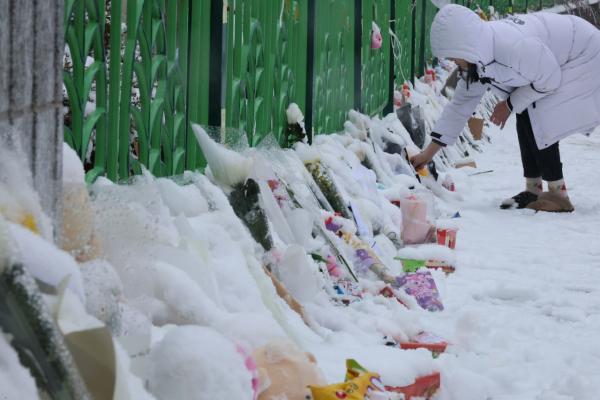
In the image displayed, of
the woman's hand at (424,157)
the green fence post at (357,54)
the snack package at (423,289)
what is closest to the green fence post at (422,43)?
the green fence post at (357,54)

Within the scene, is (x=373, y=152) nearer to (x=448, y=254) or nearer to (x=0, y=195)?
(x=448, y=254)

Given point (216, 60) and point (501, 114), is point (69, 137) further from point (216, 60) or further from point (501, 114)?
point (501, 114)

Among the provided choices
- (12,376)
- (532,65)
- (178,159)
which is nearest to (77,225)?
(12,376)

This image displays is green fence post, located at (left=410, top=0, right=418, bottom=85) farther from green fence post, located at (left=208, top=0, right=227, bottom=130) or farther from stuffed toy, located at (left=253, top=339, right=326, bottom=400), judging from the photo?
stuffed toy, located at (left=253, top=339, right=326, bottom=400)

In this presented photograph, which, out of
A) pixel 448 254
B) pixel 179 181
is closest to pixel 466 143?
pixel 448 254

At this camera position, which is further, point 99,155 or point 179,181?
point 179,181

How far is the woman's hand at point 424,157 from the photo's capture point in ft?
24.6

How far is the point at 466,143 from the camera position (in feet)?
35.6

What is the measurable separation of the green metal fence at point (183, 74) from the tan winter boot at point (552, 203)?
1647mm

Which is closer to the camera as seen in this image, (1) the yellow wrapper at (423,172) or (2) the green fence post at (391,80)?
(1) the yellow wrapper at (423,172)

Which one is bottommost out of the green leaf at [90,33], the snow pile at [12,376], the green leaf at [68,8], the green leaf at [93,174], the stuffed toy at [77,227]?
the green leaf at [93,174]

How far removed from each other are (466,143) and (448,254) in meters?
5.69

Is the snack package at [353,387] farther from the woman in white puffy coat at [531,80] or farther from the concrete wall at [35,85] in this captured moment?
the woman in white puffy coat at [531,80]

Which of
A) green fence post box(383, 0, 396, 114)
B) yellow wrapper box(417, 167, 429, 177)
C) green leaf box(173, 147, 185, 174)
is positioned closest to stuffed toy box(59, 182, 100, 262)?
green leaf box(173, 147, 185, 174)
